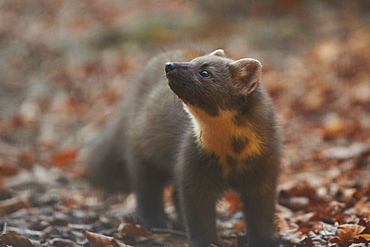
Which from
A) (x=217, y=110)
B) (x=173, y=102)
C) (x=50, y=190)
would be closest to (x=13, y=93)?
(x=50, y=190)

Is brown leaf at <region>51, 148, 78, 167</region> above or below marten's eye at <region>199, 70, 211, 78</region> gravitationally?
above

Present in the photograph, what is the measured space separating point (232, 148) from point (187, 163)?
385mm

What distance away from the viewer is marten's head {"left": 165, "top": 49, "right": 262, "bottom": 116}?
12.6 feet

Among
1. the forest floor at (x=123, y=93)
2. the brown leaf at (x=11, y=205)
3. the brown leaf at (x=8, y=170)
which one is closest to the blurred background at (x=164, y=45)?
the forest floor at (x=123, y=93)

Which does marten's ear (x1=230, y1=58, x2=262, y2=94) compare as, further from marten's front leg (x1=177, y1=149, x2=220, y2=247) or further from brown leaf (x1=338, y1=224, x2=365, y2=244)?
brown leaf (x1=338, y1=224, x2=365, y2=244)

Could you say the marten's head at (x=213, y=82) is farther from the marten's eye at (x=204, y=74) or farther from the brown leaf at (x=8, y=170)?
the brown leaf at (x=8, y=170)

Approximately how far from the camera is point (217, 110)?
12.8ft

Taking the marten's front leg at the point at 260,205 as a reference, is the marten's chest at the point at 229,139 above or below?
above

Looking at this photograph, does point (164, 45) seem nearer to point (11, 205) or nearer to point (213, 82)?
point (11, 205)

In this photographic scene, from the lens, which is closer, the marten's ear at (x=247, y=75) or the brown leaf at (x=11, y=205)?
the marten's ear at (x=247, y=75)

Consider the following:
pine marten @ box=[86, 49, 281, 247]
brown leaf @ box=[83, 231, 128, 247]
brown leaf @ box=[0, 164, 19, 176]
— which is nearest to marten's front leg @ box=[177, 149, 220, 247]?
pine marten @ box=[86, 49, 281, 247]

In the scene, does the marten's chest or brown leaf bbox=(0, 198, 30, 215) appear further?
brown leaf bbox=(0, 198, 30, 215)

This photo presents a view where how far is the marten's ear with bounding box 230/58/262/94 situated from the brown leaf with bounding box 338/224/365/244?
1286 mm

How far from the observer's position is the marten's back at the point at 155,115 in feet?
14.7
